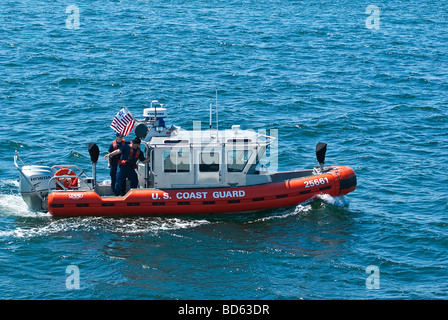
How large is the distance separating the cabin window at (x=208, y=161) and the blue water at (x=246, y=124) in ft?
4.29

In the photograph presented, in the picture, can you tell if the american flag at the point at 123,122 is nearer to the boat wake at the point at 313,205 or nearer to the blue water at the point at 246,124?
the blue water at the point at 246,124

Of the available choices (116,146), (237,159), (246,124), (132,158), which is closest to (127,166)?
(132,158)

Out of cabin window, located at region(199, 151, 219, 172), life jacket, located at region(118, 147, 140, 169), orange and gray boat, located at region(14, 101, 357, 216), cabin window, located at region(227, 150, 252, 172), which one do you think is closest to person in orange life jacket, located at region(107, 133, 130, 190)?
life jacket, located at region(118, 147, 140, 169)

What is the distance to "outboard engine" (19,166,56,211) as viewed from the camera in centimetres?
1945

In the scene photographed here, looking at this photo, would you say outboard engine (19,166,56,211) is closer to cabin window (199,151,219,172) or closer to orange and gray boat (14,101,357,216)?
orange and gray boat (14,101,357,216)

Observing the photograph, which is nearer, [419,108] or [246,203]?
[246,203]

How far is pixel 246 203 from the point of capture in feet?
63.9

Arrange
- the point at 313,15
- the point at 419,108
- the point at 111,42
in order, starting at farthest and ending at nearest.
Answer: the point at 313,15, the point at 111,42, the point at 419,108

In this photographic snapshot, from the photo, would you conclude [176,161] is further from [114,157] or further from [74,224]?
[74,224]

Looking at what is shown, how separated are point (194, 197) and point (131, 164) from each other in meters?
1.87

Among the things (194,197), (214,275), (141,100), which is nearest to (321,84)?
(141,100)

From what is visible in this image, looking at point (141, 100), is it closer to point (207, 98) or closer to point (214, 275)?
point (207, 98)

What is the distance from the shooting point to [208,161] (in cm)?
1931

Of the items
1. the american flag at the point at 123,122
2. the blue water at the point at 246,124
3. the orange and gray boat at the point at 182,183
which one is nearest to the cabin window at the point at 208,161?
the orange and gray boat at the point at 182,183
